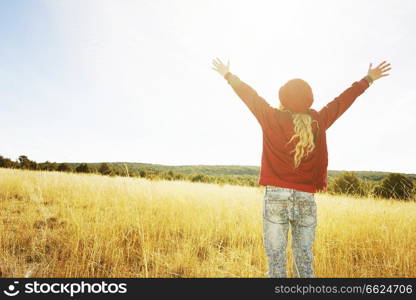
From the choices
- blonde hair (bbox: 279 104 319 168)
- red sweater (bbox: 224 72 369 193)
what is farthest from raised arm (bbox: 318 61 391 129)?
blonde hair (bbox: 279 104 319 168)

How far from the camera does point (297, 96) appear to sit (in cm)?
215

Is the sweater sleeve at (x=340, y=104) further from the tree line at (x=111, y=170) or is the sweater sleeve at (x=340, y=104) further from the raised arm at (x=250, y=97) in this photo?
the tree line at (x=111, y=170)

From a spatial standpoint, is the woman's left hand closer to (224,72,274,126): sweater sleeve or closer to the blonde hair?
(224,72,274,126): sweater sleeve

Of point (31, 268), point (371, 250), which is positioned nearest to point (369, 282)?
point (371, 250)

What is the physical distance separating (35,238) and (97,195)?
3084mm

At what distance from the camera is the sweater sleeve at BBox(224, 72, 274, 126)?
2182mm

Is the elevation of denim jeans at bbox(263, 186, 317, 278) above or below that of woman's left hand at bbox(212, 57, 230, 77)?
below

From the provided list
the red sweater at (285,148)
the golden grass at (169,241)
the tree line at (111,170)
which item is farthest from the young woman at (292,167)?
the tree line at (111,170)

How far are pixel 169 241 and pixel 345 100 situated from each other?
304 cm

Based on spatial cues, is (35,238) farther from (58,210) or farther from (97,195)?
(97,195)

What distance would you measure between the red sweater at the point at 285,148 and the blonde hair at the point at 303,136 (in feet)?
0.17

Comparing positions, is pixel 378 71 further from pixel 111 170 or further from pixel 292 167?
pixel 111 170

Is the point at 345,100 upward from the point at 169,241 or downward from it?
upward

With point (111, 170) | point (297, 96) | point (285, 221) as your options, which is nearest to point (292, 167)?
point (285, 221)
